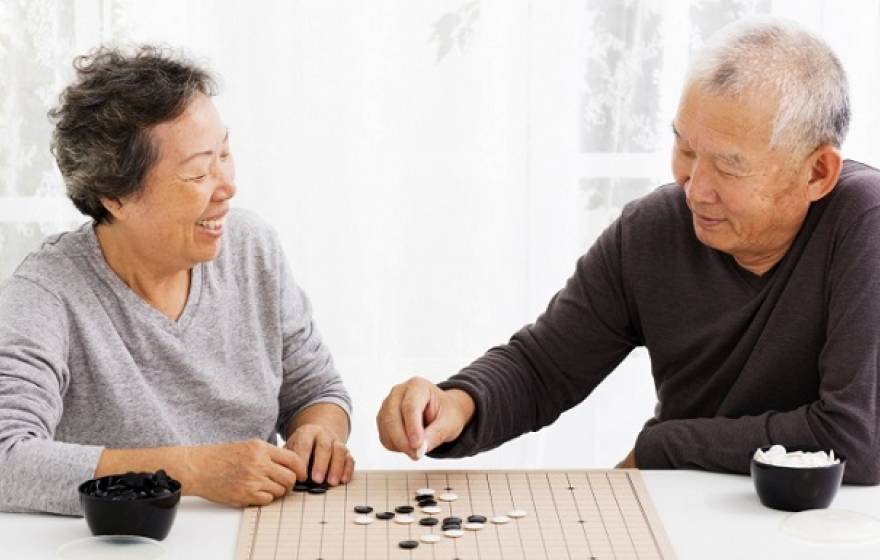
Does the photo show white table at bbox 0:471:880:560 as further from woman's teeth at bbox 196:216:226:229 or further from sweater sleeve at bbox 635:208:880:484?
woman's teeth at bbox 196:216:226:229

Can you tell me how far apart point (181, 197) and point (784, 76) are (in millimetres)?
1008

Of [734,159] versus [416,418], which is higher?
[734,159]

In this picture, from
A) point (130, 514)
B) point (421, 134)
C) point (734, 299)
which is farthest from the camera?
point (421, 134)

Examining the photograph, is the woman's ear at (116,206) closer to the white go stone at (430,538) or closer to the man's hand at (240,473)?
the man's hand at (240,473)

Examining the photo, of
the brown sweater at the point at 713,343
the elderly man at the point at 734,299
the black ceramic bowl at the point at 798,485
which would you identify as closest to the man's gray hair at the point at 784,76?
the elderly man at the point at 734,299

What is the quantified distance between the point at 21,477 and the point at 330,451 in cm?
45

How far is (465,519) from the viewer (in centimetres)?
179

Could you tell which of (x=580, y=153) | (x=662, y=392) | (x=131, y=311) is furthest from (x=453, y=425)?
(x=580, y=153)

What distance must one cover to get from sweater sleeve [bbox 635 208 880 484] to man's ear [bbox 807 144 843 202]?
0.07m

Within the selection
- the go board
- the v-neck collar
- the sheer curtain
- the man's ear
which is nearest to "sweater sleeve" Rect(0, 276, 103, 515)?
the v-neck collar

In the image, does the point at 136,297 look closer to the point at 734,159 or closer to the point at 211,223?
the point at 211,223

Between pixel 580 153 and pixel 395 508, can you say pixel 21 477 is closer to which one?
pixel 395 508

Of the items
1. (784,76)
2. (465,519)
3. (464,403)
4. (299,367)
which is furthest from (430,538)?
(784,76)

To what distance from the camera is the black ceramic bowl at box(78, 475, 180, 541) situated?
65.7 inches
